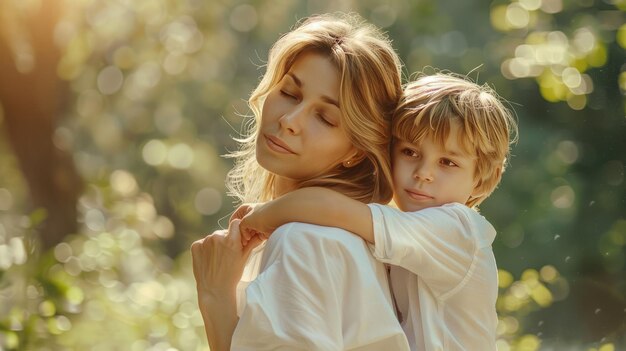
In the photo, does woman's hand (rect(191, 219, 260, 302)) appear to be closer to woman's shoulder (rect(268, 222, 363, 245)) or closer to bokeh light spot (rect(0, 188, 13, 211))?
woman's shoulder (rect(268, 222, 363, 245))

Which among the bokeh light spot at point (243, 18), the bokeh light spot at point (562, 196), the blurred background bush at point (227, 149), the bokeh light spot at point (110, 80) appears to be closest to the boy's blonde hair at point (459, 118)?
the blurred background bush at point (227, 149)

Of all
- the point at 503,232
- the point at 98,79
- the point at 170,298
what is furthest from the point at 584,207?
the point at 98,79

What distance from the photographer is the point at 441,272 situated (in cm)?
152

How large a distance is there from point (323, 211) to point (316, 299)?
0.13 metres

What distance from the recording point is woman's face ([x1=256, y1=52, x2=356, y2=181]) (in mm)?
1573

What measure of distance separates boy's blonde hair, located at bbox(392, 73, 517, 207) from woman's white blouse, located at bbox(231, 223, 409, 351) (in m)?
0.21

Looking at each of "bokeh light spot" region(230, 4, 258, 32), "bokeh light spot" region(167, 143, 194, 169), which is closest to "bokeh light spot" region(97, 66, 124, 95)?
"bokeh light spot" region(167, 143, 194, 169)

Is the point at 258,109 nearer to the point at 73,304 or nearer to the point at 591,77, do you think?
the point at 73,304

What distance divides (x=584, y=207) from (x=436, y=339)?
12.0ft

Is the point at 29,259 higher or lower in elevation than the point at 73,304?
higher

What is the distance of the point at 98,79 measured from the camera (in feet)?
22.6

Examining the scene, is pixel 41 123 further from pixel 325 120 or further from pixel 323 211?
pixel 323 211

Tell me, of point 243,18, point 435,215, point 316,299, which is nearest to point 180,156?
point 243,18

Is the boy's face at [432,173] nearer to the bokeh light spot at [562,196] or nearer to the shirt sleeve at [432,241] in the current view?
the shirt sleeve at [432,241]
